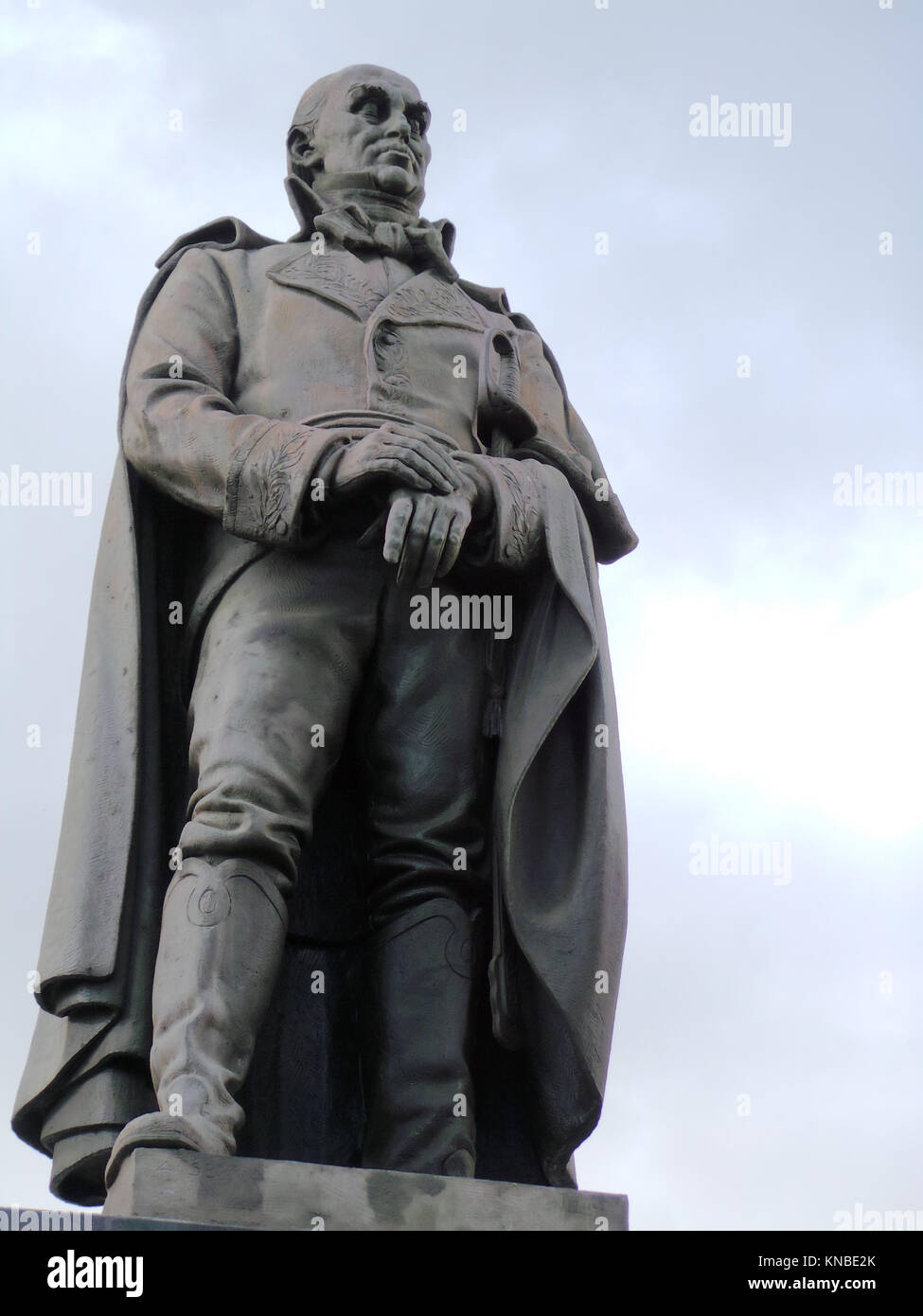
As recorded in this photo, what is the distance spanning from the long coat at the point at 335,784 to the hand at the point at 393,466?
12 cm

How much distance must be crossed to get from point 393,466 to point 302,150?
2153 millimetres

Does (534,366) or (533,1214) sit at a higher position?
(534,366)

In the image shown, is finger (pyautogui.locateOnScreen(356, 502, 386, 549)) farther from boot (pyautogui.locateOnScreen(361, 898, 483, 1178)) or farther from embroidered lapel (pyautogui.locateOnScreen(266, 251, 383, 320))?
boot (pyautogui.locateOnScreen(361, 898, 483, 1178))

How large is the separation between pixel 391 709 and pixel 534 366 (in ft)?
5.50

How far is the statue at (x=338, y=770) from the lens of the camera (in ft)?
26.5

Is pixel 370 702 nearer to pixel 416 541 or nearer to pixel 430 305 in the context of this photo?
pixel 416 541

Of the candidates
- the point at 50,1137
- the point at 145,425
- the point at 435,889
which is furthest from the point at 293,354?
the point at 50,1137

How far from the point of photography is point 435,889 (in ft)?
27.5

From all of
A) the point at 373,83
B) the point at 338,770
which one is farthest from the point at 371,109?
the point at 338,770

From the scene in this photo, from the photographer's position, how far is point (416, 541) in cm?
803

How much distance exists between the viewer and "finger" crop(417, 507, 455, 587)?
8047mm

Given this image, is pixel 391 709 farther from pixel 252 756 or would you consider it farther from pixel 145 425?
pixel 145 425

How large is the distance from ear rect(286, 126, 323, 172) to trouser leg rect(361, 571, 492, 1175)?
2.06m

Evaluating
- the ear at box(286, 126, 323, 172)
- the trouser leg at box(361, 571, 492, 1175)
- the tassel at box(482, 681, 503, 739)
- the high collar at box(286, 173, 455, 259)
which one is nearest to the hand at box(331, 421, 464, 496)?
the trouser leg at box(361, 571, 492, 1175)
